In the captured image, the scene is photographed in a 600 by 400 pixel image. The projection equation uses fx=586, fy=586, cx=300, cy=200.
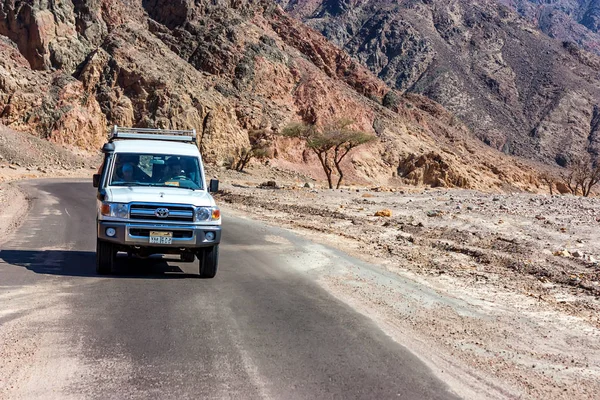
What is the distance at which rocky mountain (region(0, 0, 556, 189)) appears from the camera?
203 ft

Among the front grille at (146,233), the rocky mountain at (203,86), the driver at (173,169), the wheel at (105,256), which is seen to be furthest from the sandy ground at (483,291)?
the rocky mountain at (203,86)

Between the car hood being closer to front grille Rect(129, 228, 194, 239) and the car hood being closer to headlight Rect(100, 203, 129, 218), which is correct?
headlight Rect(100, 203, 129, 218)

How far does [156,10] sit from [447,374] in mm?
80481

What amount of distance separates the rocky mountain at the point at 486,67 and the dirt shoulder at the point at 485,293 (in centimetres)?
9136

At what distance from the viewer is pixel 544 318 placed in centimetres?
844

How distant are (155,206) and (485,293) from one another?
5739 millimetres

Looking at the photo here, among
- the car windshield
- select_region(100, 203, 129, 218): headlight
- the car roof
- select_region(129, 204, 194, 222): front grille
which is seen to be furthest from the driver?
select_region(100, 203, 129, 218): headlight

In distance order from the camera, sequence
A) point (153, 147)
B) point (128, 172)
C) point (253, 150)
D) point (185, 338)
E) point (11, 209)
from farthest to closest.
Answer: point (253, 150) < point (11, 209) < point (153, 147) < point (128, 172) < point (185, 338)

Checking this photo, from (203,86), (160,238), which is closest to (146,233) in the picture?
(160,238)

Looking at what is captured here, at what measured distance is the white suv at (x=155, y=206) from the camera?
9078 mm

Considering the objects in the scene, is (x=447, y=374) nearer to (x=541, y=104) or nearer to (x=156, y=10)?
(x=156, y=10)

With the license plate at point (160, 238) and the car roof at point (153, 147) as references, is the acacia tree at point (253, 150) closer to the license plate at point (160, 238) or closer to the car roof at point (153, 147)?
the car roof at point (153, 147)

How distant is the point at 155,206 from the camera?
A: 913 cm

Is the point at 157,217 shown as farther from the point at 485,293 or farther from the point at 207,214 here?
the point at 485,293
